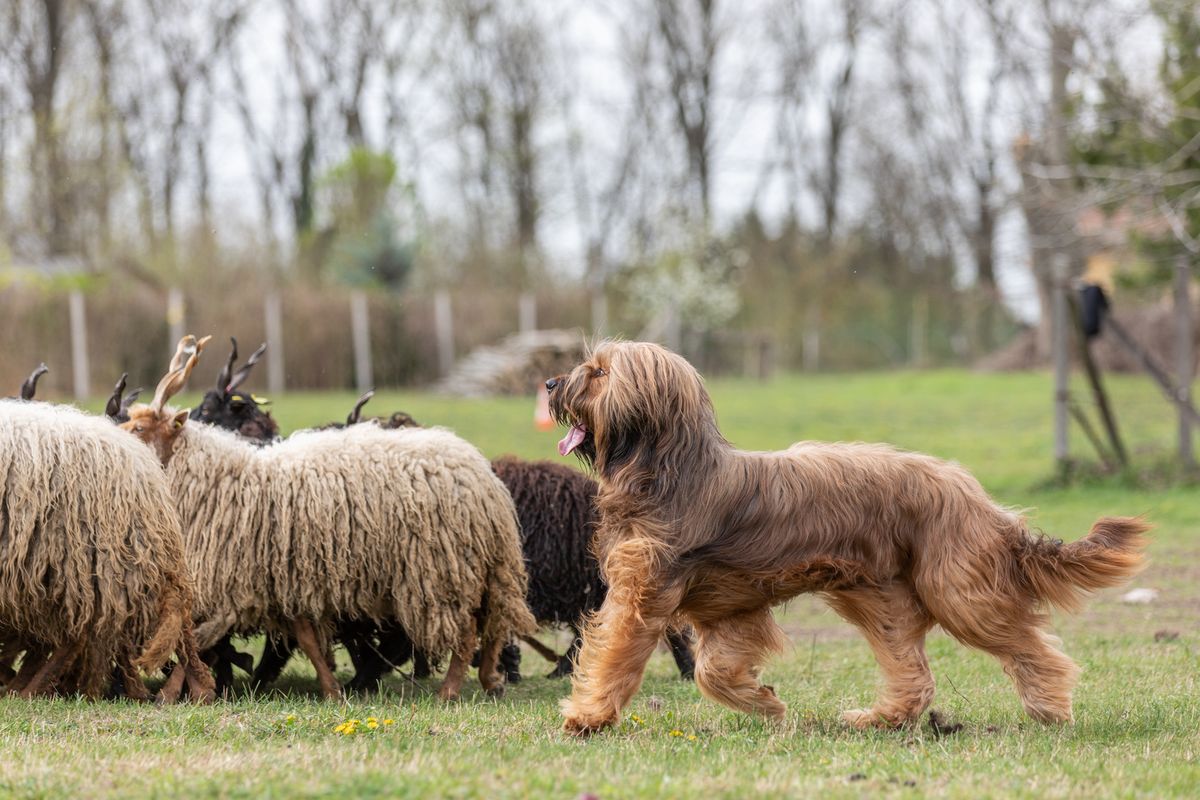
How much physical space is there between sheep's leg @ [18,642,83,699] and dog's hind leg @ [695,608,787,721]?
3.03 metres

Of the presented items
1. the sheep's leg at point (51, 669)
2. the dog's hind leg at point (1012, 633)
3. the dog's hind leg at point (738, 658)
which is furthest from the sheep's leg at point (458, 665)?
the dog's hind leg at point (1012, 633)

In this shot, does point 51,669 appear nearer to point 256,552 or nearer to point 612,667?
point 256,552

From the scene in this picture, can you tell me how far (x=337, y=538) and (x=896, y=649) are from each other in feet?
9.47

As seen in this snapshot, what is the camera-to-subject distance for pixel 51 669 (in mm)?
7098

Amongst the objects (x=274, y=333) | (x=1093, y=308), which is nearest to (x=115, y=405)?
(x=1093, y=308)

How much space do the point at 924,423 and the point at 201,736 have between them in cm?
1941

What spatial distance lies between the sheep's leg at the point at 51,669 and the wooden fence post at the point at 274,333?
67.7 feet

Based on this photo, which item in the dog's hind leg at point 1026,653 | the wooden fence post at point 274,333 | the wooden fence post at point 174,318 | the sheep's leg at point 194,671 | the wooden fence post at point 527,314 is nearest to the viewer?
the dog's hind leg at point 1026,653

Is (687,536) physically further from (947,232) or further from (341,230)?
(947,232)

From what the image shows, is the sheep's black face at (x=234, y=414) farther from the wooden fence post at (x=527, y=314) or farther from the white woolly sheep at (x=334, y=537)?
the wooden fence post at (x=527, y=314)

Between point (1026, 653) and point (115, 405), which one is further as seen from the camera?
point (115, 405)

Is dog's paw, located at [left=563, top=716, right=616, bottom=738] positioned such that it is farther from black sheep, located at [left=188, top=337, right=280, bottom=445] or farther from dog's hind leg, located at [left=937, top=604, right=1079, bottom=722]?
black sheep, located at [left=188, top=337, right=280, bottom=445]

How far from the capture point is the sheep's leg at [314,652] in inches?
300

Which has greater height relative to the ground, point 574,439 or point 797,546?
point 574,439
